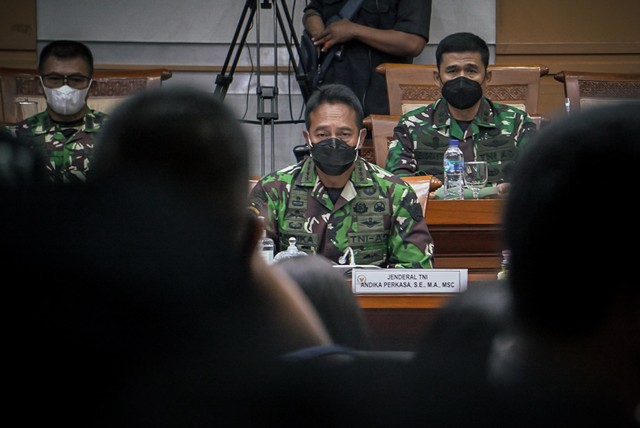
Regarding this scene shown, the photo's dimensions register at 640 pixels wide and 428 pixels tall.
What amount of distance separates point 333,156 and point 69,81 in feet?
3.34

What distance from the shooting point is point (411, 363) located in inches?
18.7

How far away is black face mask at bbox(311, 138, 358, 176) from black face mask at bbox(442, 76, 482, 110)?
87cm

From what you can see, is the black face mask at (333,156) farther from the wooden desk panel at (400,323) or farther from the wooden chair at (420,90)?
the wooden desk panel at (400,323)

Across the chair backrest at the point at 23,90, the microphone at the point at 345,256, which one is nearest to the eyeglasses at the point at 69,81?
the chair backrest at the point at 23,90

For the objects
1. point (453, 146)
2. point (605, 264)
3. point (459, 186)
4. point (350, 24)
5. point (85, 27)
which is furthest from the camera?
point (85, 27)

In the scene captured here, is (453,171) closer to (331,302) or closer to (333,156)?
(333,156)

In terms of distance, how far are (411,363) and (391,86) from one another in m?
→ 3.59

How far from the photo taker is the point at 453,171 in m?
3.35

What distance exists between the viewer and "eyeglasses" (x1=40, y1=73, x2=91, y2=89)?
11.1 feet

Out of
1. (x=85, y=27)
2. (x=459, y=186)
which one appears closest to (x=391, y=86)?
(x=459, y=186)

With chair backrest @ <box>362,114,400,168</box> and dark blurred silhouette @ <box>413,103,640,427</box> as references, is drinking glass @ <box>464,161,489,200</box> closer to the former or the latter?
chair backrest @ <box>362,114,400,168</box>

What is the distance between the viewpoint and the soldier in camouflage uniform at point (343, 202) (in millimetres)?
2812

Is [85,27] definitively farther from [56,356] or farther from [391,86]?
[56,356]

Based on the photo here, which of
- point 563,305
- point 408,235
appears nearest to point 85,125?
point 563,305
